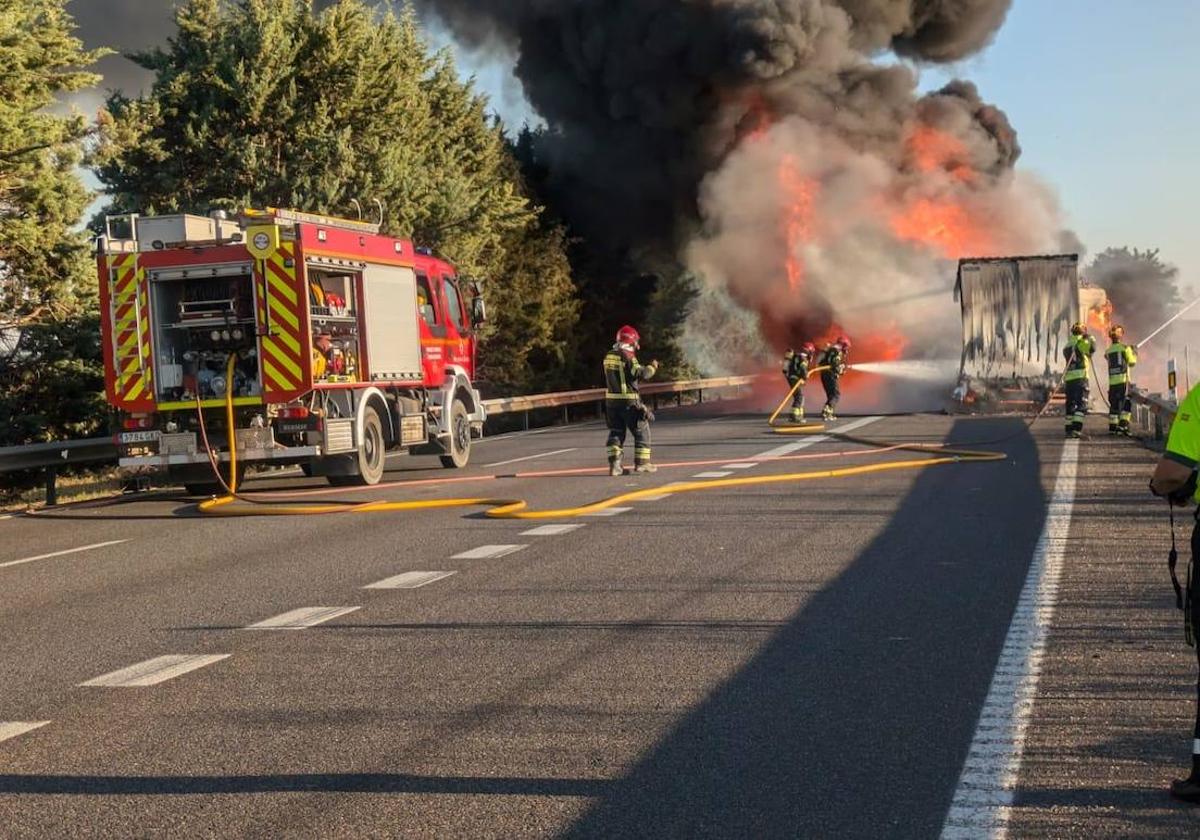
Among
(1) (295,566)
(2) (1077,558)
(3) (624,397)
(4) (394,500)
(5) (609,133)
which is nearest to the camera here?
(2) (1077,558)

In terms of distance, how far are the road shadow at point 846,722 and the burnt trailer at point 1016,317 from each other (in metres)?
18.3

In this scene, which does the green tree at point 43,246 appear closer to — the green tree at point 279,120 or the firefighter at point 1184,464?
the green tree at point 279,120

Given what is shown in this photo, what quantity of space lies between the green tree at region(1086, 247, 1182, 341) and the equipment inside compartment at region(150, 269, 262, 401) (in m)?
52.8

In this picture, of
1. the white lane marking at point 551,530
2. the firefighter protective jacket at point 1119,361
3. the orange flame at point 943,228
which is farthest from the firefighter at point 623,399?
the orange flame at point 943,228

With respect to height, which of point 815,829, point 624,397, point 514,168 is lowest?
point 815,829

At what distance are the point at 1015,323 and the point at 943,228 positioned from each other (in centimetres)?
1203

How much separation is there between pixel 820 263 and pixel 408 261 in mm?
20727

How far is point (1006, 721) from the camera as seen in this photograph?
5.50 meters

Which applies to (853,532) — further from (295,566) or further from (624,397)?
(624,397)

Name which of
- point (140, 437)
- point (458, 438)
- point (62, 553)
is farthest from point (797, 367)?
point (62, 553)

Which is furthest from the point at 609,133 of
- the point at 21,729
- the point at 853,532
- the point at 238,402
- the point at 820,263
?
the point at 21,729

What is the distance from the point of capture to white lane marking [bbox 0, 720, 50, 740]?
5777 mm

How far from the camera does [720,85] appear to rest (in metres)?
38.9

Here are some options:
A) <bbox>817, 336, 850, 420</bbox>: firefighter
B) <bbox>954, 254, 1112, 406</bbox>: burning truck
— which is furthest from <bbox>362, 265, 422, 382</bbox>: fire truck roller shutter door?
<bbox>954, 254, 1112, 406</bbox>: burning truck
